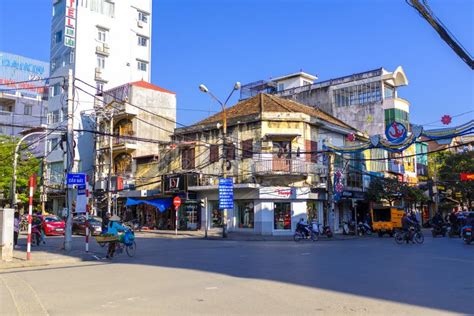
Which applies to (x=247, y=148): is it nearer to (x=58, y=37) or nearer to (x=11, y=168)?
(x=11, y=168)

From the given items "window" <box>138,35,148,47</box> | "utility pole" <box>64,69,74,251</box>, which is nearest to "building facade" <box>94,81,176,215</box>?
"window" <box>138,35,148,47</box>

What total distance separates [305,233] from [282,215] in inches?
184

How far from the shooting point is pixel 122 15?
2064 inches

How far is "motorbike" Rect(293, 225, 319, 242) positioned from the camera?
87.2 feet

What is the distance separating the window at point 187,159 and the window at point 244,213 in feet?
18.0

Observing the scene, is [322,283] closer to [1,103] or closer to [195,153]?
[195,153]

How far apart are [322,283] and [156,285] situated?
3560 mm

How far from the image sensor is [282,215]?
31562mm

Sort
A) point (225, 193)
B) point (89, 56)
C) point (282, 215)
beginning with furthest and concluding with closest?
point (89, 56) < point (282, 215) < point (225, 193)

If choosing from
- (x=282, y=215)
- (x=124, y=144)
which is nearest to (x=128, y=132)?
(x=124, y=144)

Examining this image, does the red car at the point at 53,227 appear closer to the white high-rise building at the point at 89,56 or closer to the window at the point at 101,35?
the white high-rise building at the point at 89,56

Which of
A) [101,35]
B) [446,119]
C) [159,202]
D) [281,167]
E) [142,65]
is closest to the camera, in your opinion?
[446,119]

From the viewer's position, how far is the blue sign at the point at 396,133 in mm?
24906

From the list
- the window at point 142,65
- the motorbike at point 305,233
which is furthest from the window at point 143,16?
the motorbike at point 305,233
